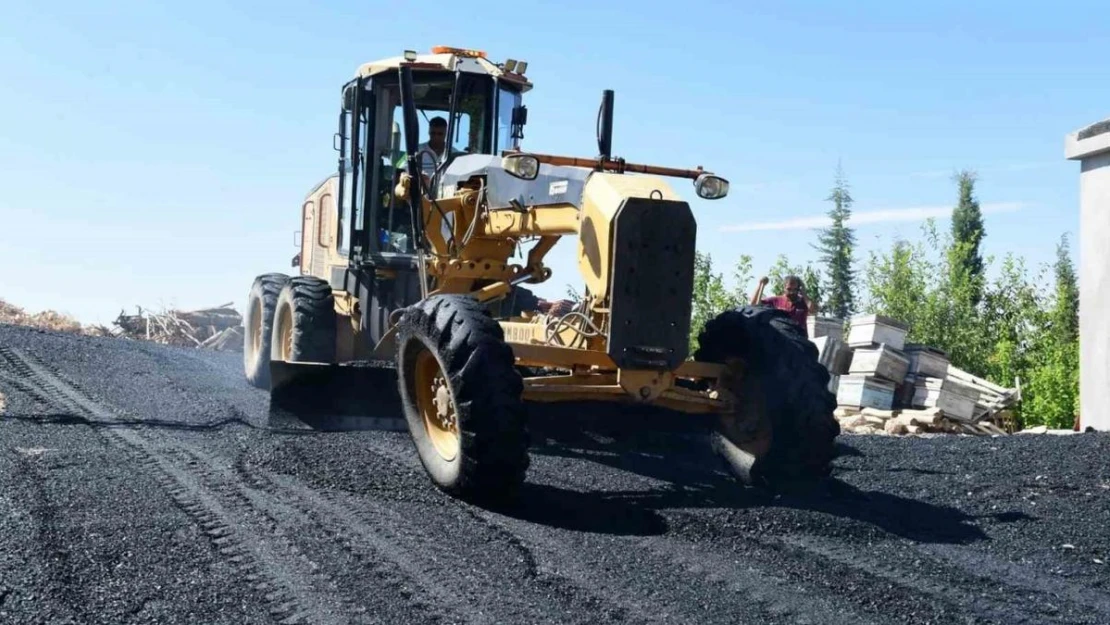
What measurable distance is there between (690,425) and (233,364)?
9.12 meters

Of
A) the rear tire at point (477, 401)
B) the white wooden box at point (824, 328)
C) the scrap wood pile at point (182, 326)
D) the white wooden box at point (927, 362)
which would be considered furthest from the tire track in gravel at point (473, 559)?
the scrap wood pile at point (182, 326)

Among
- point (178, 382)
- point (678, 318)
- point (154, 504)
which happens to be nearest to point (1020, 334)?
point (178, 382)

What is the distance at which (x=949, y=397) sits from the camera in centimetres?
1551

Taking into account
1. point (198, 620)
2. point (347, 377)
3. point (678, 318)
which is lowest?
point (198, 620)

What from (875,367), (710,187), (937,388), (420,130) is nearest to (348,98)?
(420,130)

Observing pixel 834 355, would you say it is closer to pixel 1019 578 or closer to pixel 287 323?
pixel 287 323

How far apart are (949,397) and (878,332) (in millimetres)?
1298

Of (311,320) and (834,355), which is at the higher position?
(311,320)

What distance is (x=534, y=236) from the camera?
8.88 meters

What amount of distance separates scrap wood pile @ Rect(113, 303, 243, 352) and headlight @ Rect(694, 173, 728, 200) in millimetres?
17417

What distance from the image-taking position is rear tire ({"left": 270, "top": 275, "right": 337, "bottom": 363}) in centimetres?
1088

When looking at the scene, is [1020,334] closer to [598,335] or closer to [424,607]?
[598,335]

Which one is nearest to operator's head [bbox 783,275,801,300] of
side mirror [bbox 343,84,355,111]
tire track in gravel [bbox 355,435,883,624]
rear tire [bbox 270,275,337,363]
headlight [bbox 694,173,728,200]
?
rear tire [bbox 270,275,337,363]

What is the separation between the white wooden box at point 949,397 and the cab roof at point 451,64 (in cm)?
730
